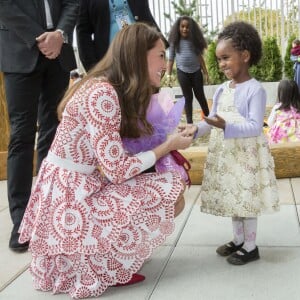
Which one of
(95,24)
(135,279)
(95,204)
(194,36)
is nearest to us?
(95,204)

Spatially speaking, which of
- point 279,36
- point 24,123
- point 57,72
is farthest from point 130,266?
point 279,36

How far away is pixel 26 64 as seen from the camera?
2773 mm

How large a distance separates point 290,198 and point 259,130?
1.26 m

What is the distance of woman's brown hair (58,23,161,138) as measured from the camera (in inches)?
86.6

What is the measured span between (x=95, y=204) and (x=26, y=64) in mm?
994

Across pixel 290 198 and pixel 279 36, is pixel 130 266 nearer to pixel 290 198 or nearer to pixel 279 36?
pixel 290 198

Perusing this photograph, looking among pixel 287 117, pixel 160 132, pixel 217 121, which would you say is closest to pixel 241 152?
pixel 217 121

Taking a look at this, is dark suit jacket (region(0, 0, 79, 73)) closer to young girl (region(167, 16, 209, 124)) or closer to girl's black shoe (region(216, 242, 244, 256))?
girl's black shoe (region(216, 242, 244, 256))

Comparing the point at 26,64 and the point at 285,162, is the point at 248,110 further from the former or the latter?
the point at 285,162

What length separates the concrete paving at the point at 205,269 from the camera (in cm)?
217

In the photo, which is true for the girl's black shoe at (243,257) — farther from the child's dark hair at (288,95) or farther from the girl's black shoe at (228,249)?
the child's dark hair at (288,95)

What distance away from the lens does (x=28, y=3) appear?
9.14 feet

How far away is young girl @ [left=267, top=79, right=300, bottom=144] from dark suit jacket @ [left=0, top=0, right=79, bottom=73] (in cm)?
224

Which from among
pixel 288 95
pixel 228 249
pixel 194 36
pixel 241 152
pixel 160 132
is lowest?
pixel 228 249
